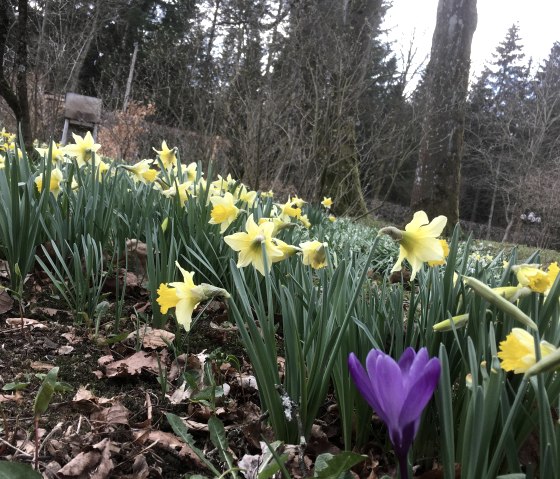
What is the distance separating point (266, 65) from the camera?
7715mm

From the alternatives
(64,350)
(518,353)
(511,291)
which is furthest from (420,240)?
(64,350)

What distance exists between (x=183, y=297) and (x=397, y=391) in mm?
603

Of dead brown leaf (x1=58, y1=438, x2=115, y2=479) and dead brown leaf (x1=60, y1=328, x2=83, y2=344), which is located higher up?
dead brown leaf (x1=60, y1=328, x2=83, y2=344)

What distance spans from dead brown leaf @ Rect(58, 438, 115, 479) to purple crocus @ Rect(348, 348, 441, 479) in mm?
583

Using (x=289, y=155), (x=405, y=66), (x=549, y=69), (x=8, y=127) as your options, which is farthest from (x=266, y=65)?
(x=549, y=69)

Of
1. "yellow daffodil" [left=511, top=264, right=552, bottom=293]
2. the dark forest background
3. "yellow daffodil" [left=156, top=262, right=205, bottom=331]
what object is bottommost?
"yellow daffodil" [left=156, top=262, right=205, bottom=331]

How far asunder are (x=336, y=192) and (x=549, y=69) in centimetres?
1489

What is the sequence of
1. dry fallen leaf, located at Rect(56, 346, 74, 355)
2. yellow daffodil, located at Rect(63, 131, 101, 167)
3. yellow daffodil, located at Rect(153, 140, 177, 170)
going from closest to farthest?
dry fallen leaf, located at Rect(56, 346, 74, 355) → yellow daffodil, located at Rect(63, 131, 101, 167) → yellow daffodil, located at Rect(153, 140, 177, 170)

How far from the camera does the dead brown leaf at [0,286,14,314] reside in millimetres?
1649

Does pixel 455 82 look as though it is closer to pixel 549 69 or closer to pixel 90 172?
pixel 90 172

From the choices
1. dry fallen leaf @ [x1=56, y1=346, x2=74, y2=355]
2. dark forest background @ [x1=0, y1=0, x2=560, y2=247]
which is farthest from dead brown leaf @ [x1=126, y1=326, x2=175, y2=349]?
dark forest background @ [x1=0, y1=0, x2=560, y2=247]

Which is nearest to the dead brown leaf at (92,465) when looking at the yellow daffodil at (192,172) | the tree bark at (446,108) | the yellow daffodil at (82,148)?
the yellow daffodil at (82,148)

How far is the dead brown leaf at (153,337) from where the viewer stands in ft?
5.14

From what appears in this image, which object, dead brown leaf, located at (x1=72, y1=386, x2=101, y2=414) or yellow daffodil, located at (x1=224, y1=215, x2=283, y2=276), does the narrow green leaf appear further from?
yellow daffodil, located at (x1=224, y1=215, x2=283, y2=276)
